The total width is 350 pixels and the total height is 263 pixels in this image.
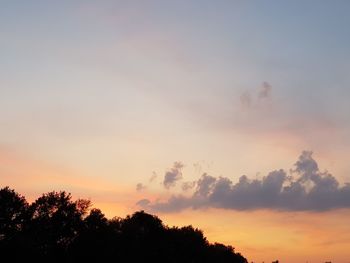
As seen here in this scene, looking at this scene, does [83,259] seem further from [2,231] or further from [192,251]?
[192,251]

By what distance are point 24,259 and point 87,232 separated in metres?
28.8

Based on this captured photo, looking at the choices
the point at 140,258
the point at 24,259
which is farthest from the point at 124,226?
the point at 24,259

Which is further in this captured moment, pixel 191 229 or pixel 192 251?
pixel 191 229

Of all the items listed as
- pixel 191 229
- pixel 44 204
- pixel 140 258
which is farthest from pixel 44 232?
pixel 191 229

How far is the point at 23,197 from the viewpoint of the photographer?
402 ft

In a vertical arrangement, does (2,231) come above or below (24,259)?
above

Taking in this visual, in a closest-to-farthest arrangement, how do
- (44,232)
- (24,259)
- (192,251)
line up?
(24,259) < (44,232) < (192,251)

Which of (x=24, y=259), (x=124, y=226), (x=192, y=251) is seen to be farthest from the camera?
(x=192, y=251)

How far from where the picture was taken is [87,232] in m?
119

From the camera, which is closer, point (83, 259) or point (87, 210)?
point (83, 259)

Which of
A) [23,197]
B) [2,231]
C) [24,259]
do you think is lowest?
[24,259]

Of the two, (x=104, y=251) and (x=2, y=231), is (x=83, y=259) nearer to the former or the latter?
(x=104, y=251)

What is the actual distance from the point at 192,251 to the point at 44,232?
2703 inches

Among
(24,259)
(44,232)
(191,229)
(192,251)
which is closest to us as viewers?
(24,259)
